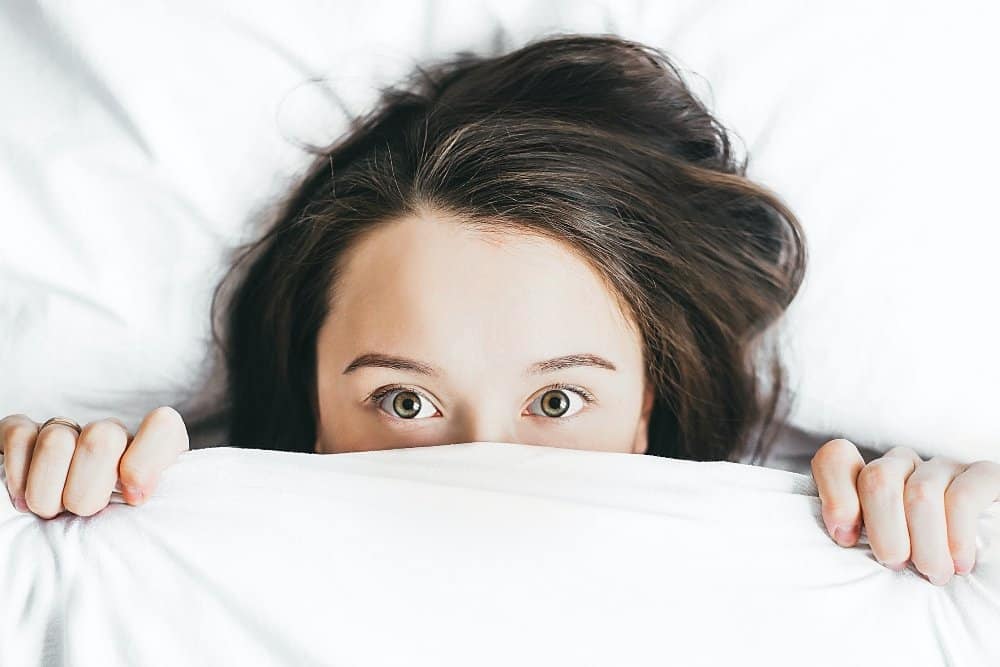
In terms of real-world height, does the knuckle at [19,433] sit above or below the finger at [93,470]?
below

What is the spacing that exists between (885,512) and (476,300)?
0.37 metres

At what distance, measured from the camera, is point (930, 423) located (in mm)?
1025

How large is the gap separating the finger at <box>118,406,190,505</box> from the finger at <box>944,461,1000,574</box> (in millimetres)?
567

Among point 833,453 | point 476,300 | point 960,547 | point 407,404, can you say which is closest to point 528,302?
point 476,300

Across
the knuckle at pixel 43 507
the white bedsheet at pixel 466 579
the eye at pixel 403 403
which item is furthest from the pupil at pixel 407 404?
the knuckle at pixel 43 507

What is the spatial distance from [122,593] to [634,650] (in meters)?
0.33

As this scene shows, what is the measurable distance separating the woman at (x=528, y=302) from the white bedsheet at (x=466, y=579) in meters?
0.03

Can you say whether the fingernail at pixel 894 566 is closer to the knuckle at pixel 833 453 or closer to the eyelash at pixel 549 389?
the knuckle at pixel 833 453

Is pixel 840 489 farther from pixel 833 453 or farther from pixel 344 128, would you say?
pixel 344 128

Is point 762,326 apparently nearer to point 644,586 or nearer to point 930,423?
point 930,423

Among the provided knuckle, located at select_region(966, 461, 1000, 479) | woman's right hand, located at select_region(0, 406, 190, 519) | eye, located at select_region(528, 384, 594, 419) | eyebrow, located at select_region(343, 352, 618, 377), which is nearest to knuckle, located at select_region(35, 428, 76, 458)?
woman's right hand, located at select_region(0, 406, 190, 519)

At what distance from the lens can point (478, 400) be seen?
0.88 meters

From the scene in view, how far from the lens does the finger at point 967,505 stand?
709 mm

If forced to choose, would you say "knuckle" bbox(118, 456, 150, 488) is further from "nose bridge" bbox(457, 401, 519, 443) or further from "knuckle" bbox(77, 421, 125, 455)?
"nose bridge" bbox(457, 401, 519, 443)
